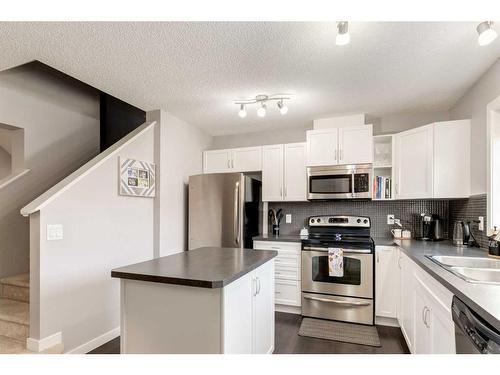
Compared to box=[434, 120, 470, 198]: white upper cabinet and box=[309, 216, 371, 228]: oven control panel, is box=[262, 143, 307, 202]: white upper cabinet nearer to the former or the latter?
→ box=[309, 216, 371, 228]: oven control panel

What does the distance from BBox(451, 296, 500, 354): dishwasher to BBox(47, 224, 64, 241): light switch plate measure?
263 cm

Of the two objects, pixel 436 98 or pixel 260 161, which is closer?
pixel 436 98

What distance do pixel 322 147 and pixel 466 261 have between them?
71.5 inches

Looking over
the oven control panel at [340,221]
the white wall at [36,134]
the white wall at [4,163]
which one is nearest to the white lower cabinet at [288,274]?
the oven control panel at [340,221]

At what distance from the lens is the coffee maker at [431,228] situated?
2.99m

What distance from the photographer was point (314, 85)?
2.47m

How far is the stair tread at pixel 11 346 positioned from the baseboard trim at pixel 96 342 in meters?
0.31

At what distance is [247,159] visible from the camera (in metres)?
3.75

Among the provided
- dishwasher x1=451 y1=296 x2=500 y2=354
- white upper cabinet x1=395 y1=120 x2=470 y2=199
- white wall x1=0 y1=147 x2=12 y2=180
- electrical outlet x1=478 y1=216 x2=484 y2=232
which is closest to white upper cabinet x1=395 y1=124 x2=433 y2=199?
white upper cabinet x1=395 y1=120 x2=470 y2=199

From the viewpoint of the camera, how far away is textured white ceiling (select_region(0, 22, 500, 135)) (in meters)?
1.67

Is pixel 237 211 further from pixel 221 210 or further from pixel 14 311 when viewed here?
pixel 14 311
